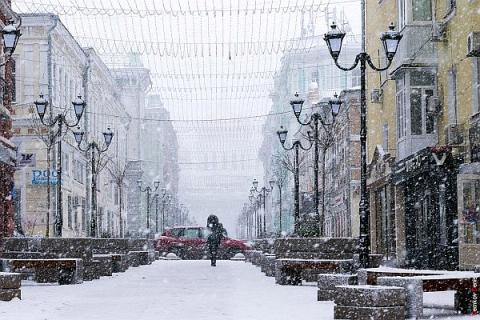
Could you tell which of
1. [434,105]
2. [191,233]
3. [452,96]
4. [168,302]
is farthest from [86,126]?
[168,302]

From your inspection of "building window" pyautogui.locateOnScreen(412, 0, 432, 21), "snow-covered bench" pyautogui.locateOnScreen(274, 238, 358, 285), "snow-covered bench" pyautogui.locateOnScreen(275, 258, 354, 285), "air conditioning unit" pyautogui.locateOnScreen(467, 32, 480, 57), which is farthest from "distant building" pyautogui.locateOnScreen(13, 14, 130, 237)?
"air conditioning unit" pyautogui.locateOnScreen(467, 32, 480, 57)

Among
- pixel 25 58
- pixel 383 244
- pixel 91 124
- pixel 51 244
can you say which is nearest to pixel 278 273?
pixel 51 244

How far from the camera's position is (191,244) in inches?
1715

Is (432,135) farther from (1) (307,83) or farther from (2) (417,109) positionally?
(1) (307,83)

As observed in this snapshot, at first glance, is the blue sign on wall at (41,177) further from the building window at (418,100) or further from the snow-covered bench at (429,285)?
the snow-covered bench at (429,285)

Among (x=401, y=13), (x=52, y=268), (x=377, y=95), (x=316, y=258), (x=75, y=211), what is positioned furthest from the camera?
(x=75, y=211)

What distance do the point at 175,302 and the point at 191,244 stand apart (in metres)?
30.1

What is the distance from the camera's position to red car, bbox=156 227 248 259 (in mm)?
43500

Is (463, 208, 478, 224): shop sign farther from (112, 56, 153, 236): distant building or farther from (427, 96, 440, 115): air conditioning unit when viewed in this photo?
(112, 56, 153, 236): distant building

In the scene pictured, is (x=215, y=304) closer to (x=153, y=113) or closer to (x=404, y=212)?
(x=404, y=212)

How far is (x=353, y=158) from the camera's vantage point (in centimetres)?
4828

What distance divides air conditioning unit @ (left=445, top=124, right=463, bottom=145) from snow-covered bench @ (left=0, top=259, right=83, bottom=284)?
432 inches

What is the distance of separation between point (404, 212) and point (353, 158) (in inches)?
689

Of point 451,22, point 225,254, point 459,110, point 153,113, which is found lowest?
point 225,254
